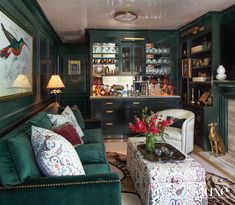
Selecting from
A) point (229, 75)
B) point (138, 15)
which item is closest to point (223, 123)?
point (229, 75)

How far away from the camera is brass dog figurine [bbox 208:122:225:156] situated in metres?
4.18

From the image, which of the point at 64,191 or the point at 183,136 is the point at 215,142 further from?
the point at 64,191

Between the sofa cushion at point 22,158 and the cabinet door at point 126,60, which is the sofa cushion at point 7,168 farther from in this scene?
the cabinet door at point 126,60

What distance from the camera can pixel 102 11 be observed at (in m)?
4.27

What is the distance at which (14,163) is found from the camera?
1.58m

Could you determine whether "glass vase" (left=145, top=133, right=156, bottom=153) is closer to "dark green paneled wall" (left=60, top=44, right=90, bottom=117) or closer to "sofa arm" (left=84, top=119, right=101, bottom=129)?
"sofa arm" (left=84, top=119, right=101, bottom=129)

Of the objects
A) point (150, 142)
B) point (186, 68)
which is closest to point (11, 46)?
point (150, 142)

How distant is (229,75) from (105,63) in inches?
108

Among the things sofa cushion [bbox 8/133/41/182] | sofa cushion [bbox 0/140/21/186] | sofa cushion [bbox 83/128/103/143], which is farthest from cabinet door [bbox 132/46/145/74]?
sofa cushion [bbox 0/140/21/186]

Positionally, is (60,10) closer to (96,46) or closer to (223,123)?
(96,46)

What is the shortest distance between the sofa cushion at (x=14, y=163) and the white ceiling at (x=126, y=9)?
2.83 metres

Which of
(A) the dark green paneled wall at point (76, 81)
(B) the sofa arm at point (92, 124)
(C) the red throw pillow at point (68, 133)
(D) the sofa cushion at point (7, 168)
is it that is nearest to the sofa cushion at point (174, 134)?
(B) the sofa arm at point (92, 124)

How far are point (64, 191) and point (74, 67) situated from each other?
6989 millimetres

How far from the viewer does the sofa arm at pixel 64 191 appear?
1.51 metres
